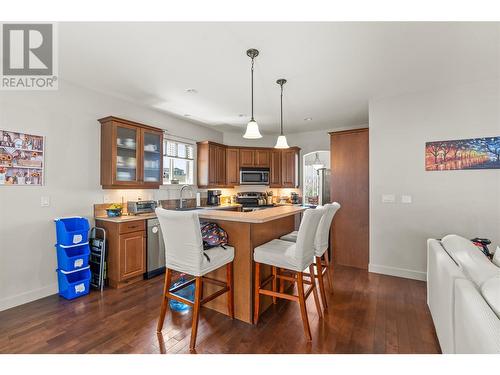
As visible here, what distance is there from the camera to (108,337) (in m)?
2.02

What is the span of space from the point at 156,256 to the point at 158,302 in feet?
3.08

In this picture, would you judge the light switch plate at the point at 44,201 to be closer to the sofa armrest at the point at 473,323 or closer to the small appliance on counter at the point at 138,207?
the small appliance on counter at the point at 138,207

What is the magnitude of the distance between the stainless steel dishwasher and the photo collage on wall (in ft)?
4.56

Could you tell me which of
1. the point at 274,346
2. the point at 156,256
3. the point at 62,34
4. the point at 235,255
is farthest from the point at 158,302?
the point at 62,34

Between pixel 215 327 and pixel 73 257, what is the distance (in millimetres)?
1885

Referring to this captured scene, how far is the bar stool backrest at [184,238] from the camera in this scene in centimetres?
185

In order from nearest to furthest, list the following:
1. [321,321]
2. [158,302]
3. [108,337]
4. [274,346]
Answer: [274,346]
[108,337]
[321,321]
[158,302]

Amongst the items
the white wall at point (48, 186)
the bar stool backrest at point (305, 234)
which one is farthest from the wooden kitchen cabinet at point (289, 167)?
the bar stool backrest at point (305, 234)

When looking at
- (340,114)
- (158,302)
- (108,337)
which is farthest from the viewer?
(340,114)

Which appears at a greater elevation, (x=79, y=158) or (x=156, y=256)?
(x=79, y=158)

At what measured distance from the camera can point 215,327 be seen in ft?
7.08

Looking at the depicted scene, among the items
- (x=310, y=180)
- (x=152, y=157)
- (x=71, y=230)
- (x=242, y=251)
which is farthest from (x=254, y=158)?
(x=71, y=230)

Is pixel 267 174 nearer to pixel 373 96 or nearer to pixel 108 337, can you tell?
pixel 373 96

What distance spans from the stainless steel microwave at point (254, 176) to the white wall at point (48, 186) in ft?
9.39
